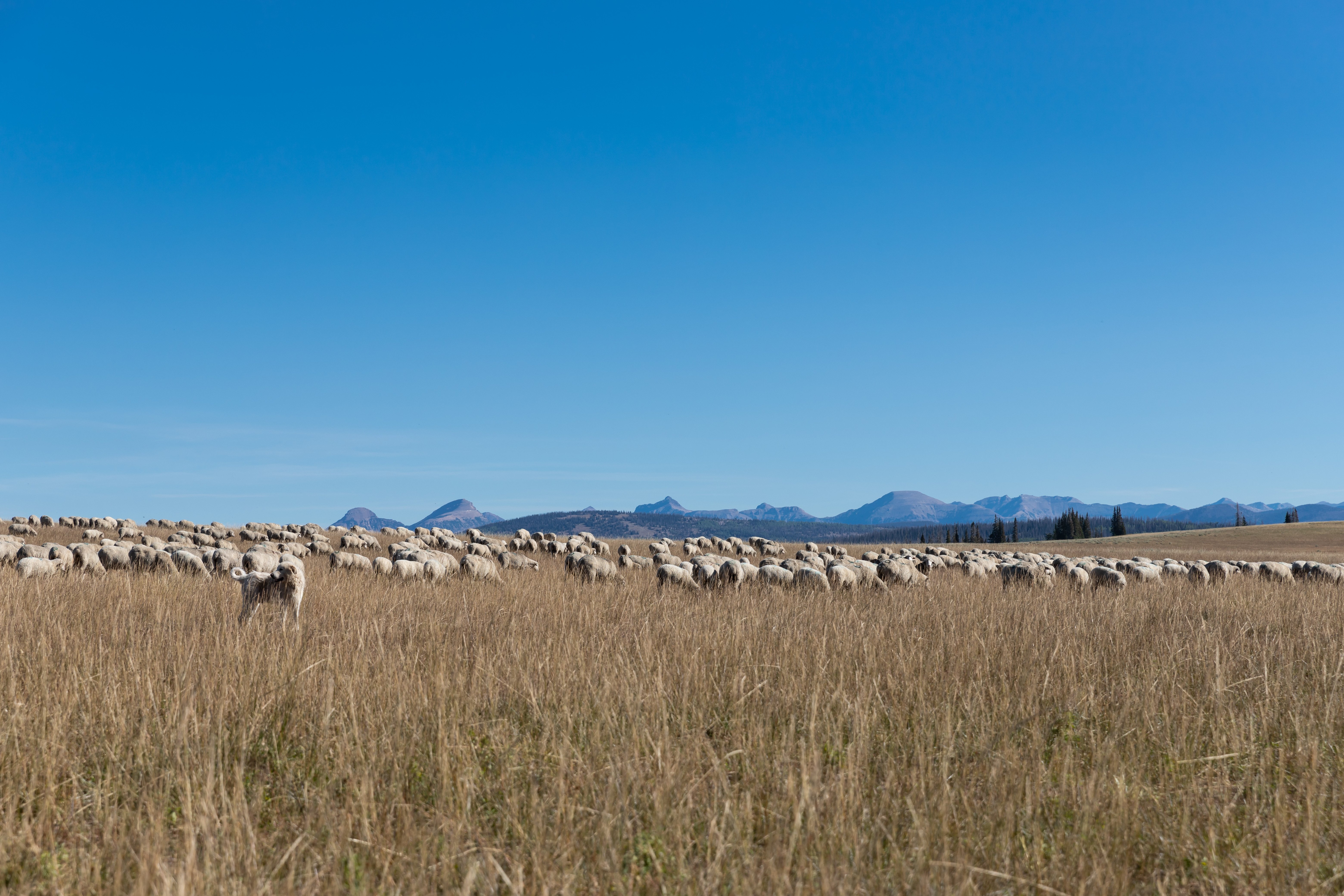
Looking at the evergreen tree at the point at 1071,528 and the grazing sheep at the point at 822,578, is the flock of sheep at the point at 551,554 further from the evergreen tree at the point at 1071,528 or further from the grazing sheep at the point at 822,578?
the evergreen tree at the point at 1071,528

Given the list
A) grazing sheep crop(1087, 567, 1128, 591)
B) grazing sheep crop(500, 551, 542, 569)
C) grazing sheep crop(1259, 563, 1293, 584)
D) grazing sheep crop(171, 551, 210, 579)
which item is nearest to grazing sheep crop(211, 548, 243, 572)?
grazing sheep crop(171, 551, 210, 579)

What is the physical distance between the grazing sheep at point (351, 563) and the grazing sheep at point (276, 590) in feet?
24.2

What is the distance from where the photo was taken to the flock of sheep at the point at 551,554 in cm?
1498

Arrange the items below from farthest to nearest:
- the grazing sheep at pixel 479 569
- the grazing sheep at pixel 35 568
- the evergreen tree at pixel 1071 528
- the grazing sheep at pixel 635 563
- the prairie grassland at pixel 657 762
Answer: the evergreen tree at pixel 1071 528, the grazing sheep at pixel 635 563, the grazing sheep at pixel 479 569, the grazing sheep at pixel 35 568, the prairie grassland at pixel 657 762

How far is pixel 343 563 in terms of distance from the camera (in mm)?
17906

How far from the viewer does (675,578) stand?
51.4 ft

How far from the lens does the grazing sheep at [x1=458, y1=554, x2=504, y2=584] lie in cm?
1599

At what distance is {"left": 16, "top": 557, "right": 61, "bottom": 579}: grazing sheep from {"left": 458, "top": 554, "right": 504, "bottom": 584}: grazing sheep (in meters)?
7.36

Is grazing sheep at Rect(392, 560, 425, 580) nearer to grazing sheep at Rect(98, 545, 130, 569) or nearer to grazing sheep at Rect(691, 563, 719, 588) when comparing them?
grazing sheep at Rect(691, 563, 719, 588)

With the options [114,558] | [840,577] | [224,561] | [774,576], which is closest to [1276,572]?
[840,577]

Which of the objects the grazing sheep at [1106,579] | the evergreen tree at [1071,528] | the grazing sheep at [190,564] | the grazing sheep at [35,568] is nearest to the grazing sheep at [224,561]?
the grazing sheep at [190,564]

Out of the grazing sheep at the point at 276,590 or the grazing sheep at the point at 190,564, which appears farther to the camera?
the grazing sheep at the point at 190,564

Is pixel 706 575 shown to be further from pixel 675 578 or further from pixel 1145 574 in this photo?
pixel 1145 574

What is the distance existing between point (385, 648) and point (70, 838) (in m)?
3.91
